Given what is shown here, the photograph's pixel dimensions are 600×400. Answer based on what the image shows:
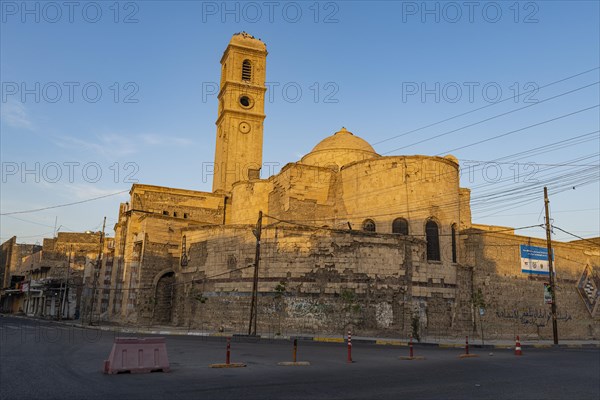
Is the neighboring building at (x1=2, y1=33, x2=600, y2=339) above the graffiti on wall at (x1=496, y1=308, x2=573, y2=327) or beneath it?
above

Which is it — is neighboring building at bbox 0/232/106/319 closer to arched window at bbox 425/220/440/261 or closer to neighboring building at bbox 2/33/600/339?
neighboring building at bbox 2/33/600/339

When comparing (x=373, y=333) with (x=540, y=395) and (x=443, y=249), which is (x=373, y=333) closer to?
(x=443, y=249)

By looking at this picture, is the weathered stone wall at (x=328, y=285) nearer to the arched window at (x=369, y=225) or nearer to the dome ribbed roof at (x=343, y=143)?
the arched window at (x=369, y=225)

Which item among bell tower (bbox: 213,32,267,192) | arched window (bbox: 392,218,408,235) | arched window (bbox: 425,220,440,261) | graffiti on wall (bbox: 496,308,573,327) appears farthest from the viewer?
bell tower (bbox: 213,32,267,192)

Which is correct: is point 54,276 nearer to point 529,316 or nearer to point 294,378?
point 529,316

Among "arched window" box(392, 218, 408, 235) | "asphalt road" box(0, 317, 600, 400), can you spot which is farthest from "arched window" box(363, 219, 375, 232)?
"asphalt road" box(0, 317, 600, 400)

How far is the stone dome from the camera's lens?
39.0 metres

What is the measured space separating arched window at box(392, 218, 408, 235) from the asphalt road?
637 inches

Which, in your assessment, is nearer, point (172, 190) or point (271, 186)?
point (271, 186)

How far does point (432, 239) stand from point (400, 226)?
2321 mm

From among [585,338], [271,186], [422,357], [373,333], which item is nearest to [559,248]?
[585,338]

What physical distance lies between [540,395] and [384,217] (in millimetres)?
23167

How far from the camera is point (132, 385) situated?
9086mm

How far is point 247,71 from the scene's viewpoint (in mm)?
55750
